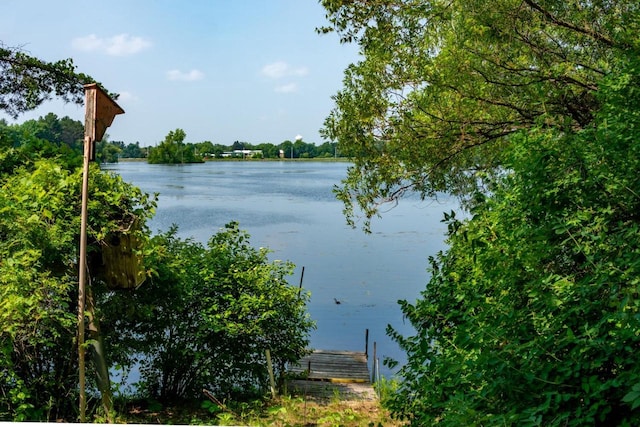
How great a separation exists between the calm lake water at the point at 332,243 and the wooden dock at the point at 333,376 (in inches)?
38.3

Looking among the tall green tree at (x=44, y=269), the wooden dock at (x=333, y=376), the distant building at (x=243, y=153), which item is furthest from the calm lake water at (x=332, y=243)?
the tall green tree at (x=44, y=269)

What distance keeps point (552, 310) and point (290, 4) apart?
5.97m

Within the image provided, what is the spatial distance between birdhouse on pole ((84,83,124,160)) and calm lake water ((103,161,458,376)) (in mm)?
3639

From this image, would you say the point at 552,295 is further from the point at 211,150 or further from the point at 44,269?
the point at 211,150

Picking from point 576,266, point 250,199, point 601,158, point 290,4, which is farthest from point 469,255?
point 250,199

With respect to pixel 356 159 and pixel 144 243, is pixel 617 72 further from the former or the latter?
pixel 356 159

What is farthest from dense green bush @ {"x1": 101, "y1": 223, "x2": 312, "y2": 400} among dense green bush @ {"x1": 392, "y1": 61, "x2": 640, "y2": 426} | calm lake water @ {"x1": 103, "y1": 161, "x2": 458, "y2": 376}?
dense green bush @ {"x1": 392, "y1": 61, "x2": 640, "y2": 426}

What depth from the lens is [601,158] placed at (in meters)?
2.12

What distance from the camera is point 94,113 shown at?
3.08 m

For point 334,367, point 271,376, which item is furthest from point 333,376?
point 271,376

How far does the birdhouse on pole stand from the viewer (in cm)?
306

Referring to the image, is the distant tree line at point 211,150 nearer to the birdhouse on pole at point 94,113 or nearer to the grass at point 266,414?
the grass at point 266,414

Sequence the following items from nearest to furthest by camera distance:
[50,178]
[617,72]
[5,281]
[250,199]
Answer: [617,72] < [5,281] < [50,178] < [250,199]

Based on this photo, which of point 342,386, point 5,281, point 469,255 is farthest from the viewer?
point 342,386
